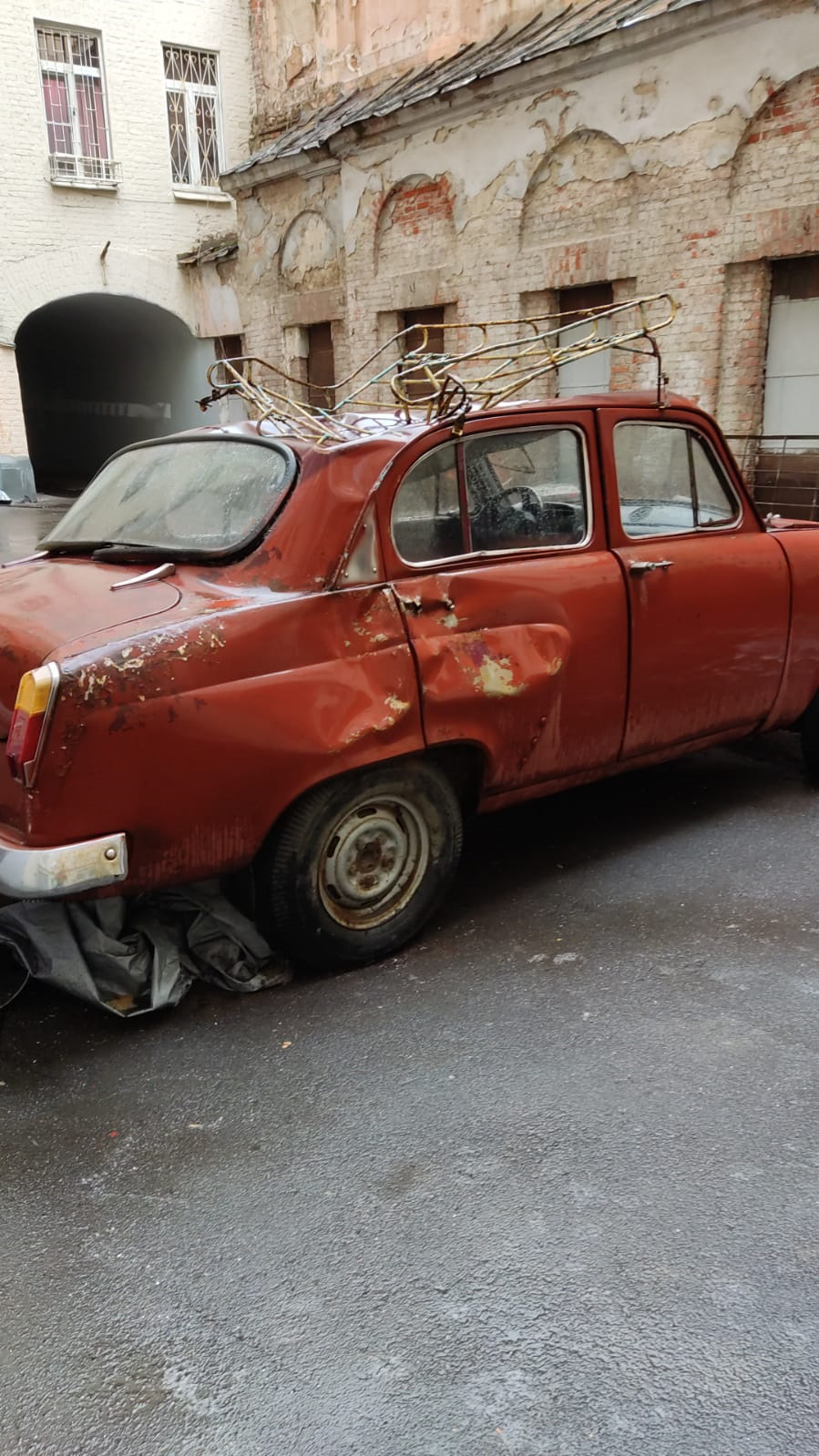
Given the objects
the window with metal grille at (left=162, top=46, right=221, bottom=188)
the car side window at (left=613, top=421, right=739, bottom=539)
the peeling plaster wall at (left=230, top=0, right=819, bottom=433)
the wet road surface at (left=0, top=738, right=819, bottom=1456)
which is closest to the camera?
the wet road surface at (left=0, top=738, right=819, bottom=1456)

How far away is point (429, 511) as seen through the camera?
11.9 ft

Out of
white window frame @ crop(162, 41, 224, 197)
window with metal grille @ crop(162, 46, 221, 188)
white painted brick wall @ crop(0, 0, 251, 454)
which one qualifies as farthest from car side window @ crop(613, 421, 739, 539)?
window with metal grille @ crop(162, 46, 221, 188)

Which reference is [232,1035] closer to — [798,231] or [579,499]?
[579,499]

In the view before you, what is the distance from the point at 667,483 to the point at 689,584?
0.46 m

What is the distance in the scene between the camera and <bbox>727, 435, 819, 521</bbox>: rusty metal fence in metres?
9.02

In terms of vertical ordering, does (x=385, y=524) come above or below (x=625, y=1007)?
above

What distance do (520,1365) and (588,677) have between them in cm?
240

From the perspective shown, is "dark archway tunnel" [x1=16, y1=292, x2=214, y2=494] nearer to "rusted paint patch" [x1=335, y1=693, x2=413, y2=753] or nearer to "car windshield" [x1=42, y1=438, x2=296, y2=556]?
"car windshield" [x1=42, y1=438, x2=296, y2=556]

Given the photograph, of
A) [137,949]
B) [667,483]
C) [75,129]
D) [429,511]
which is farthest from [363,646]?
[75,129]

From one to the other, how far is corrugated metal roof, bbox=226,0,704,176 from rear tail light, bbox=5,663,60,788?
360 inches

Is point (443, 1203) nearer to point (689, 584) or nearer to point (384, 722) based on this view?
point (384, 722)

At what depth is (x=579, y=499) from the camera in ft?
13.3

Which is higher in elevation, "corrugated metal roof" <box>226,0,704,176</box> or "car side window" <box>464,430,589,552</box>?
"corrugated metal roof" <box>226,0,704,176</box>

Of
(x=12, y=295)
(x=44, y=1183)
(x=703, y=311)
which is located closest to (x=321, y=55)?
A: (x=12, y=295)
